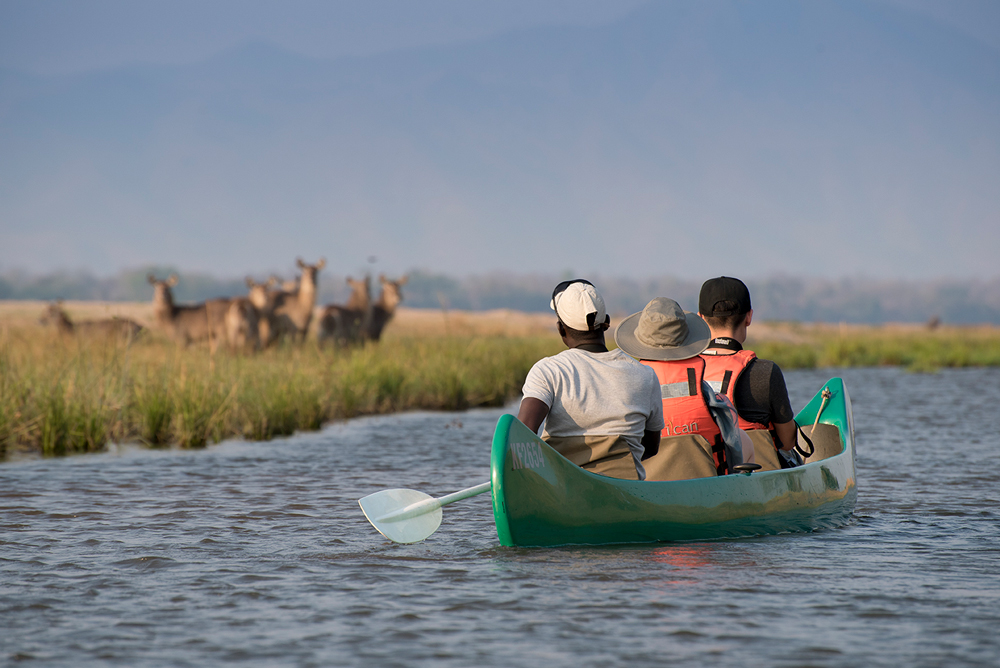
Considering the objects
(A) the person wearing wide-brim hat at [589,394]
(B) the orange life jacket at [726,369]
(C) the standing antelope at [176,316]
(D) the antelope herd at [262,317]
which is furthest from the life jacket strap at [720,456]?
(C) the standing antelope at [176,316]

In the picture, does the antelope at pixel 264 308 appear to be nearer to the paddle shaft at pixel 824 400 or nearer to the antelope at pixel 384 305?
the antelope at pixel 384 305

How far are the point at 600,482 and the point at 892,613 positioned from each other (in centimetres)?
160

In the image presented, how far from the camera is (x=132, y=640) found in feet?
14.2

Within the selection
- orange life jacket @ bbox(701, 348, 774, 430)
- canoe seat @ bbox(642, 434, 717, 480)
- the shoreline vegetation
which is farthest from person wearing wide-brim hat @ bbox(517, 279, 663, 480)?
the shoreline vegetation

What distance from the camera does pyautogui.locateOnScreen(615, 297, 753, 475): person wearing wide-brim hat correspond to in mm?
5820

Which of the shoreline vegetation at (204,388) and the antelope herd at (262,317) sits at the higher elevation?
the antelope herd at (262,317)

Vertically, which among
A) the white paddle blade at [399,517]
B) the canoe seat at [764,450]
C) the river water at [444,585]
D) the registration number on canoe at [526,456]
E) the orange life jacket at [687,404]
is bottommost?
the river water at [444,585]

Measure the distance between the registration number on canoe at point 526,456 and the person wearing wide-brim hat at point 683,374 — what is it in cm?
86

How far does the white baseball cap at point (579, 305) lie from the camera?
5.38 metres

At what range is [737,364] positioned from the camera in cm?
636

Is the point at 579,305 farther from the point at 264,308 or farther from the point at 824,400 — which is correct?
the point at 264,308

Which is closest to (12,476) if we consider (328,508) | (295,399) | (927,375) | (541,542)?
(328,508)

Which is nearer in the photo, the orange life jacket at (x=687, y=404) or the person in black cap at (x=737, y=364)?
the orange life jacket at (x=687, y=404)

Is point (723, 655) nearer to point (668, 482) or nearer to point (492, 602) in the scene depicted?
point (492, 602)
